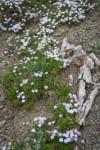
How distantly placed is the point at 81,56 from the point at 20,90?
7.23 feet

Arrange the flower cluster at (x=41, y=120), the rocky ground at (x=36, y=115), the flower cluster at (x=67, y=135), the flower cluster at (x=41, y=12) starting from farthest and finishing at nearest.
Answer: the flower cluster at (x=41, y=12)
the flower cluster at (x=41, y=120)
the rocky ground at (x=36, y=115)
the flower cluster at (x=67, y=135)

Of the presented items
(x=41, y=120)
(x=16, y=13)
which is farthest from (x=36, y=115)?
(x=16, y=13)

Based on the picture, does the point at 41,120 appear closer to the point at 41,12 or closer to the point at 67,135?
the point at 67,135

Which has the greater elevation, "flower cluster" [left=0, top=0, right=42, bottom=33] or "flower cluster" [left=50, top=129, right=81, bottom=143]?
"flower cluster" [left=50, top=129, right=81, bottom=143]

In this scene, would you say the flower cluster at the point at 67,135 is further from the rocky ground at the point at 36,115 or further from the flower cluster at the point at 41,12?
the flower cluster at the point at 41,12

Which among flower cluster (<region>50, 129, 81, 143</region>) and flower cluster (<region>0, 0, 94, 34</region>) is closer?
flower cluster (<region>50, 129, 81, 143</region>)

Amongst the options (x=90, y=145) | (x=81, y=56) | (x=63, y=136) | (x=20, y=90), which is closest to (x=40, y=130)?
(x=63, y=136)

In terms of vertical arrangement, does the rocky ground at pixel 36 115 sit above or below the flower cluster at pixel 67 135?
→ below

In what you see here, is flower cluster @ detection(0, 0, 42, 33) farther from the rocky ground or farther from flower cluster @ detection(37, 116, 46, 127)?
flower cluster @ detection(37, 116, 46, 127)

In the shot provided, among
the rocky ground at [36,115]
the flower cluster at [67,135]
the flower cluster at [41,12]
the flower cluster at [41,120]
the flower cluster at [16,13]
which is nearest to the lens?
the flower cluster at [67,135]

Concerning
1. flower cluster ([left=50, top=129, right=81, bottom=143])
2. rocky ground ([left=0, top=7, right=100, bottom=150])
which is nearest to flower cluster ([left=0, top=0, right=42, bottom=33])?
rocky ground ([left=0, top=7, right=100, bottom=150])

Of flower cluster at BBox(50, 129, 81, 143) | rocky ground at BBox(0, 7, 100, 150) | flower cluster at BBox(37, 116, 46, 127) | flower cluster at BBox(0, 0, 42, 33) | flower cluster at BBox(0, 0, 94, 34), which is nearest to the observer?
flower cluster at BBox(50, 129, 81, 143)

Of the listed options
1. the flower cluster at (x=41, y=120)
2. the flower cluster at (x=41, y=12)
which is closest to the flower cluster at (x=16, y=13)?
the flower cluster at (x=41, y=12)

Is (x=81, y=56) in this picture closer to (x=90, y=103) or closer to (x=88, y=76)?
(x=88, y=76)
